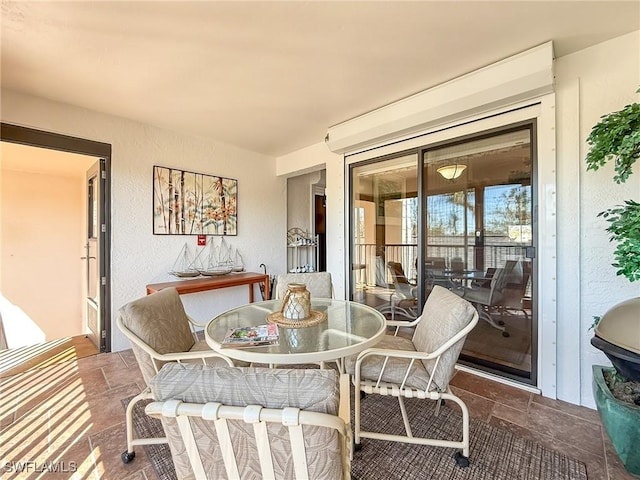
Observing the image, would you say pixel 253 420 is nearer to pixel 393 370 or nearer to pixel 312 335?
pixel 312 335

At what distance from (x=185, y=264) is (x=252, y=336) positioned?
8.23ft

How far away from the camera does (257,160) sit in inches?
170

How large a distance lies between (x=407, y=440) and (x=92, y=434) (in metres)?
1.91

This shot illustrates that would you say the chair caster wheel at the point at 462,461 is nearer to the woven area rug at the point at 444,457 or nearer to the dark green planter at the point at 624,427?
the woven area rug at the point at 444,457

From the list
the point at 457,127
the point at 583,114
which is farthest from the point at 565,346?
the point at 457,127

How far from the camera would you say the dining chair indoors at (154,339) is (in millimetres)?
1465

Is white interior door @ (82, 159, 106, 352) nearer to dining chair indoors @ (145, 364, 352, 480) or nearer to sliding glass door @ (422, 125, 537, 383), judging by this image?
dining chair indoors @ (145, 364, 352, 480)

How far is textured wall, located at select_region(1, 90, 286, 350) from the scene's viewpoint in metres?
2.75

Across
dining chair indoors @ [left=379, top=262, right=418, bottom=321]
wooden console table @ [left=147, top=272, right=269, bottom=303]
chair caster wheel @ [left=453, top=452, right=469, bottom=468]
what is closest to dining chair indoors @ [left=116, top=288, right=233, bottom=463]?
wooden console table @ [left=147, top=272, right=269, bottom=303]

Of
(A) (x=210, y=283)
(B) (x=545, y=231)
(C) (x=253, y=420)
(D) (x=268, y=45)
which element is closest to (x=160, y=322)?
(C) (x=253, y=420)

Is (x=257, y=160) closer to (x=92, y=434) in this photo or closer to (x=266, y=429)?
(x=92, y=434)

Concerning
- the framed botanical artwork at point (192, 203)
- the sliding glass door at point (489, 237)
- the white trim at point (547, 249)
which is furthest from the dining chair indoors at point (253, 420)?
the framed botanical artwork at point (192, 203)

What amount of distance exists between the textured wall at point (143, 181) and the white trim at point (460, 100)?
5.61 ft

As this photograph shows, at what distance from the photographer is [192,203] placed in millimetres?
3615
